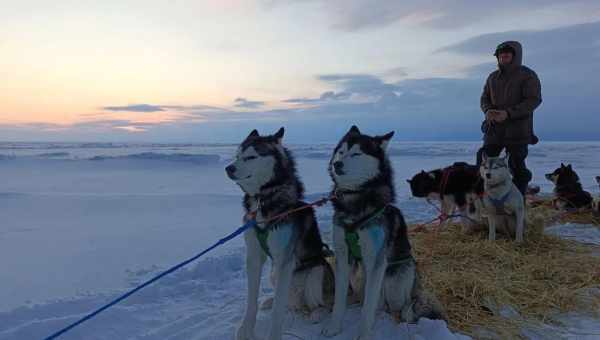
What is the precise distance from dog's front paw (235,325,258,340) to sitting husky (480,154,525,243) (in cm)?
400

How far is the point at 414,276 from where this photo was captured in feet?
10.2

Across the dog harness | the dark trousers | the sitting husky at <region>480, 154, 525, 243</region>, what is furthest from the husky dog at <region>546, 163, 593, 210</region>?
the dog harness

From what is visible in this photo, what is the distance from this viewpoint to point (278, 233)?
9.60 feet

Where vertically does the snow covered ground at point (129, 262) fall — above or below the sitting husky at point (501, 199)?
below

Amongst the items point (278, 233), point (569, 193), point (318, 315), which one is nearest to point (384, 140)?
point (278, 233)

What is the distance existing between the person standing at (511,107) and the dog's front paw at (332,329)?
4.25 m

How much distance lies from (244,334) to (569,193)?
24.9ft

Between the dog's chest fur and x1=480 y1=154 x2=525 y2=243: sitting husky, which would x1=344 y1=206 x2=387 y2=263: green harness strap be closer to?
the dog's chest fur

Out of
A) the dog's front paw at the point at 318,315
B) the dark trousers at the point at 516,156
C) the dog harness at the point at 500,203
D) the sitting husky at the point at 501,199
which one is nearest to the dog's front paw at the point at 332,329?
the dog's front paw at the point at 318,315

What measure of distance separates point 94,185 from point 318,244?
34.6ft

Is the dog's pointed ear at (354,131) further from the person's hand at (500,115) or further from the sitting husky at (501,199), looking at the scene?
the person's hand at (500,115)

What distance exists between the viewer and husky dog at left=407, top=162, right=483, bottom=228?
6383mm

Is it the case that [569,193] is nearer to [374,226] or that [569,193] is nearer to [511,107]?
[511,107]

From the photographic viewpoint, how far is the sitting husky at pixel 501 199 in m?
5.48
